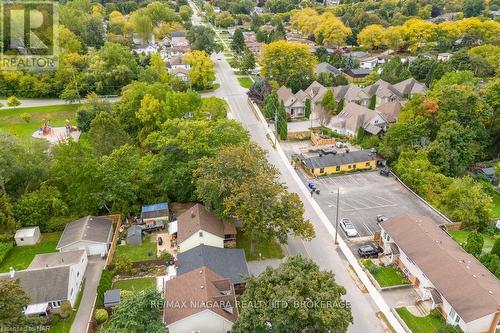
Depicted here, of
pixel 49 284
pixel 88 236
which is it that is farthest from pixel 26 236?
pixel 49 284

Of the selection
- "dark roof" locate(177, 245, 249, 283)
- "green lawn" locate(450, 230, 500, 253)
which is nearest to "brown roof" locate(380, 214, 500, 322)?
"green lawn" locate(450, 230, 500, 253)

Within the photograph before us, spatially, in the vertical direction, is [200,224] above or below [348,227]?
above

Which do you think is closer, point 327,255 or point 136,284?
point 136,284

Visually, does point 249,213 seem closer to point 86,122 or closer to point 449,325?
point 449,325

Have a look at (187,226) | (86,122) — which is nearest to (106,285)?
(187,226)

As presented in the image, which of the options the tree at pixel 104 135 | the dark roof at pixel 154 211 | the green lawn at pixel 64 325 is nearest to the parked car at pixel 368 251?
the dark roof at pixel 154 211

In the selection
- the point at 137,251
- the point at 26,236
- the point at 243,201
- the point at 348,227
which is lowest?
the point at 137,251

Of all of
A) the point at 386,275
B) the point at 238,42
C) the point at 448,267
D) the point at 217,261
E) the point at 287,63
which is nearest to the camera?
the point at 448,267

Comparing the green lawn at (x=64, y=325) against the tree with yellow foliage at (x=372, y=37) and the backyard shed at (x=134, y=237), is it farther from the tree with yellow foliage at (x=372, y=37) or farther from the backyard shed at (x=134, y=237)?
the tree with yellow foliage at (x=372, y=37)

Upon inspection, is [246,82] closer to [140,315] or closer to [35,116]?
[35,116]
